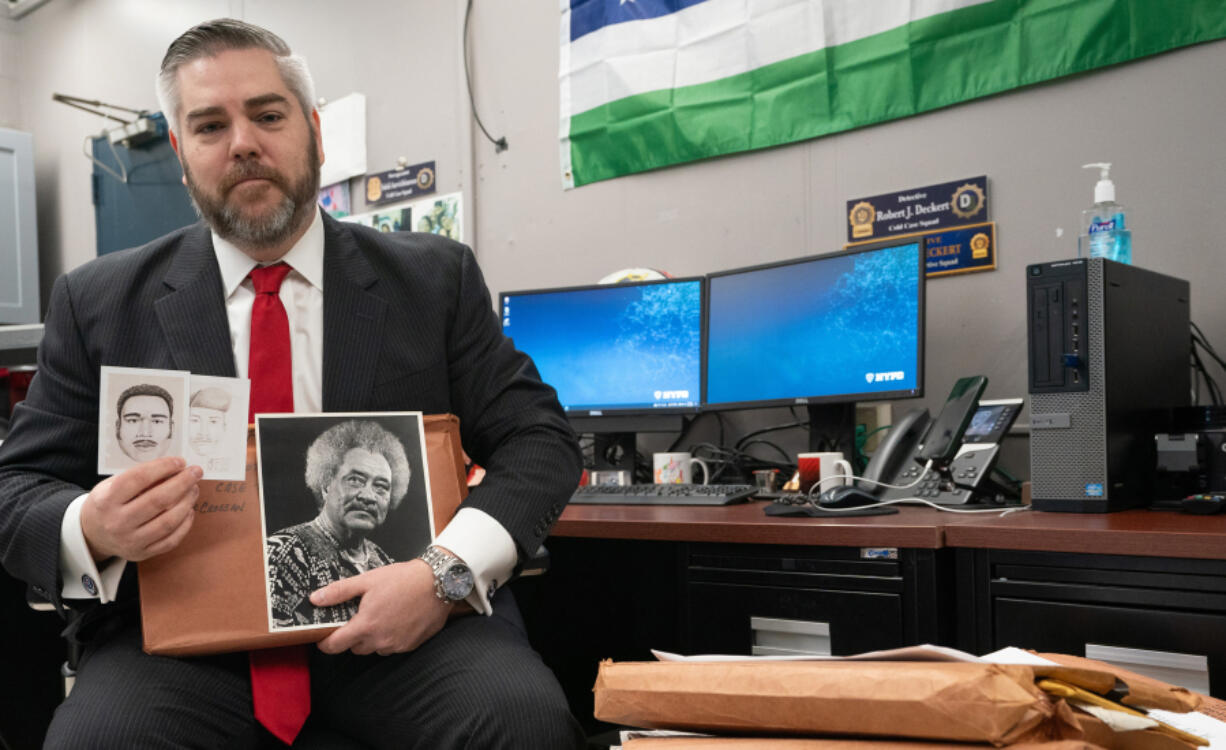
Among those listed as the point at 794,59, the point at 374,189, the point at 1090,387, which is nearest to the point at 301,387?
the point at 1090,387

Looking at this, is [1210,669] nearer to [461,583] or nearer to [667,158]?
[461,583]

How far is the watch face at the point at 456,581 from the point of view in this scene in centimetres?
111

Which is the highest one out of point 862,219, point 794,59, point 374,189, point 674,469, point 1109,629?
point 794,59

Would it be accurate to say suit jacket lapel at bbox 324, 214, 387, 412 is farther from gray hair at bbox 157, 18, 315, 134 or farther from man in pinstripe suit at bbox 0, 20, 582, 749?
gray hair at bbox 157, 18, 315, 134

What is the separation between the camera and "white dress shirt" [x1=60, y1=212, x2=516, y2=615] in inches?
43.7

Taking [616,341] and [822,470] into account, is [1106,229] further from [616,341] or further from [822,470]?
[616,341]

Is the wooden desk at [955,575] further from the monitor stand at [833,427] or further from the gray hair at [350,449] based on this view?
the gray hair at [350,449]

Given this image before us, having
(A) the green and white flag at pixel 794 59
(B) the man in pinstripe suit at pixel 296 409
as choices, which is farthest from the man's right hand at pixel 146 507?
(A) the green and white flag at pixel 794 59

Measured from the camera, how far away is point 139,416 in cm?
103

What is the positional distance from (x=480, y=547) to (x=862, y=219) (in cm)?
133

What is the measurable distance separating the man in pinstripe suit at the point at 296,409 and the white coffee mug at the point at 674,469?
0.83 metres

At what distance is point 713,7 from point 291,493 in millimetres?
1758

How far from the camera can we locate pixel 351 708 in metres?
1.12

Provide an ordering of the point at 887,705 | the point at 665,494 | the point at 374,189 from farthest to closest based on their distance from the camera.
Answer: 1. the point at 374,189
2. the point at 665,494
3. the point at 887,705
